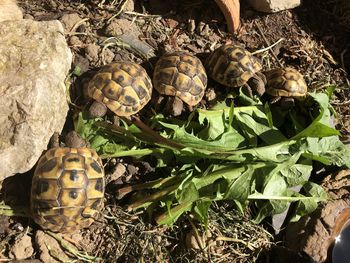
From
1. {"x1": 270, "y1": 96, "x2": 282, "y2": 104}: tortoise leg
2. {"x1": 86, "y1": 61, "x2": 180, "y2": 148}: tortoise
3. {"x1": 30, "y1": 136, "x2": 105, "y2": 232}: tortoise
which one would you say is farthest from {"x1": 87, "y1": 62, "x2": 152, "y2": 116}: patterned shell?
{"x1": 270, "y1": 96, "x2": 282, "y2": 104}: tortoise leg

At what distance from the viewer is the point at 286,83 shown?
11.1ft

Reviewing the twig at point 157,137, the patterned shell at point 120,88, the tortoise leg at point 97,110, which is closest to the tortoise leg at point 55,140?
the tortoise leg at point 97,110

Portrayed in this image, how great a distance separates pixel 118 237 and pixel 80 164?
583mm

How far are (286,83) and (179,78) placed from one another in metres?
0.80

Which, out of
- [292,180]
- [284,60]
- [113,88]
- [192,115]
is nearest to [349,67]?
[284,60]

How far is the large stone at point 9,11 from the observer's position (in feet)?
9.80

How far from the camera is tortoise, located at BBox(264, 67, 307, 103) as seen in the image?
133 inches

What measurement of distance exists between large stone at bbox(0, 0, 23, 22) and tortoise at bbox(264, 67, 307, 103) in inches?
73.7

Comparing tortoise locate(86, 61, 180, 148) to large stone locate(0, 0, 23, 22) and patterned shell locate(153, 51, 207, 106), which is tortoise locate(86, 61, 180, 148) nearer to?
patterned shell locate(153, 51, 207, 106)

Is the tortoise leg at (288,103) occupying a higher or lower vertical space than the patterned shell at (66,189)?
higher

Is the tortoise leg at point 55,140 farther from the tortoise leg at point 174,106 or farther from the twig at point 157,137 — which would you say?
the tortoise leg at point 174,106

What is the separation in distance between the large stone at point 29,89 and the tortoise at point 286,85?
5.00 feet

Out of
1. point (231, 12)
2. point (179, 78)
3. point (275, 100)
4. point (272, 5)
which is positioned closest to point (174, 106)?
point (179, 78)

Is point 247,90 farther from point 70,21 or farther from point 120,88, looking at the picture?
point 70,21
